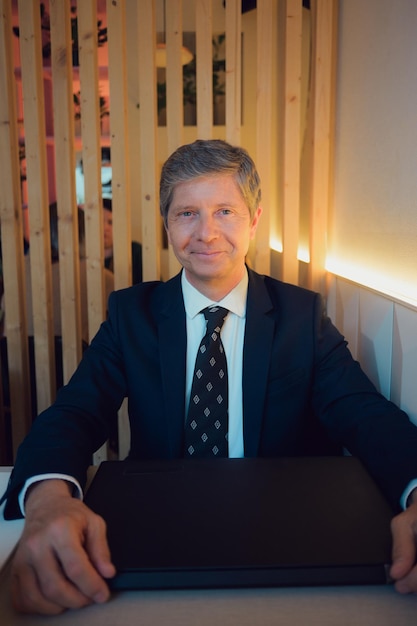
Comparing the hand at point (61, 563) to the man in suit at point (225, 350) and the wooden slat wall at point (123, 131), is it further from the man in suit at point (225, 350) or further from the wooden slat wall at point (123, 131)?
the wooden slat wall at point (123, 131)

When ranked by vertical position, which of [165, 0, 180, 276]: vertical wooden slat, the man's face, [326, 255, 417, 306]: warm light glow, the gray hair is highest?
[165, 0, 180, 276]: vertical wooden slat

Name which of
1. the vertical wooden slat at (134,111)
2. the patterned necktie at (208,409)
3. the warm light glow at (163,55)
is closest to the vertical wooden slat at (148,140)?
the patterned necktie at (208,409)

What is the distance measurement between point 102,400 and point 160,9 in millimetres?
3594

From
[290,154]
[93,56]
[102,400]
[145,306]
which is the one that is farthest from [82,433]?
[93,56]

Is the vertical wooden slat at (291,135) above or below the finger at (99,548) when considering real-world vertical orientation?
above

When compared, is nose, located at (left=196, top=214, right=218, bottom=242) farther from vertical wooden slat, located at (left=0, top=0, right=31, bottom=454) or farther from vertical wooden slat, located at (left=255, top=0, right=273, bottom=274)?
vertical wooden slat, located at (left=0, top=0, right=31, bottom=454)

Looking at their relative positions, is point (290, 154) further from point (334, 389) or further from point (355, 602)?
point (355, 602)

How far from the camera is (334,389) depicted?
1405 mm

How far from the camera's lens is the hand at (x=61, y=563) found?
710mm

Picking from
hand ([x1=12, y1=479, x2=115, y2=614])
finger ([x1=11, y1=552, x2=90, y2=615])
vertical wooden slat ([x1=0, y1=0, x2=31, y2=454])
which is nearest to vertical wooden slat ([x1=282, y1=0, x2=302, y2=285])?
vertical wooden slat ([x1=0, y1=0, x2=31, y2=454])

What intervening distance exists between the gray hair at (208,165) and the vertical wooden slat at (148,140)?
2.24ft

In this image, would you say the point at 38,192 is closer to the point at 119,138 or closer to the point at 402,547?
the point at 119,138

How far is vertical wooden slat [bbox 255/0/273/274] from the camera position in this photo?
215 cm

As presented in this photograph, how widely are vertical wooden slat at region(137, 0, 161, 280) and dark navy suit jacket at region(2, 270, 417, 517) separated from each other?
2.23ft
